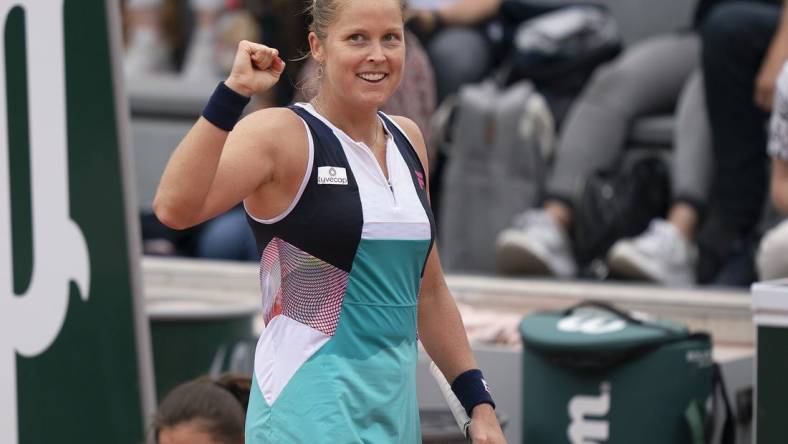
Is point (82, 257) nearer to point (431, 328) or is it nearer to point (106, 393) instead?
point (106, 393)

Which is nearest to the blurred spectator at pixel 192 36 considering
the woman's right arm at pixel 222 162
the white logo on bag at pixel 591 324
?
the white logo on bag at pixel 591 324

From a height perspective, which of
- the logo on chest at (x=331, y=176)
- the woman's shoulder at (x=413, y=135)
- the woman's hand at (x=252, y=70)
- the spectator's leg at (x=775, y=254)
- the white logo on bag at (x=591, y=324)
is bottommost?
the white logo on bag at (x=591, y=324)

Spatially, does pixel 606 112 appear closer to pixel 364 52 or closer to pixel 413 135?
pixel 413 135

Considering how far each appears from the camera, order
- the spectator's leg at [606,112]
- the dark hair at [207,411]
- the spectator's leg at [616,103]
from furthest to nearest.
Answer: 1. the spectator's leg at [616,103]
2. the spectator's leg at [606,112]
3. the dark hair at [207,411]

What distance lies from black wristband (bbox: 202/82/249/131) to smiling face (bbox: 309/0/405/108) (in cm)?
23

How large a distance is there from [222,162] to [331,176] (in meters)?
0.20

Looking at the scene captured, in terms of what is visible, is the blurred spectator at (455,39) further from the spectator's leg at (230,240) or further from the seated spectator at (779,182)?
the seated spectator at (779,182)

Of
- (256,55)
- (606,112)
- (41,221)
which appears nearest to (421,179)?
(256,55)

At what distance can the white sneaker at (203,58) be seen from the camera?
25.6 ft

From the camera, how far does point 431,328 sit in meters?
2.89

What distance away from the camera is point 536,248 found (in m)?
5.93

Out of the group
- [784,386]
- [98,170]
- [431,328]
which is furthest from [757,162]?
[431,328]

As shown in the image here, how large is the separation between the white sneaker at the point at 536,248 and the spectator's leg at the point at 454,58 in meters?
0.88

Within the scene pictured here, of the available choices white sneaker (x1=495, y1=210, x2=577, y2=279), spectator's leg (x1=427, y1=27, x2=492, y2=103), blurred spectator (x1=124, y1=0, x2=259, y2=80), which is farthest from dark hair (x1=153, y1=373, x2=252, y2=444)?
blurred spectator (x1=124, y1=0, x2=259, y2=80)
